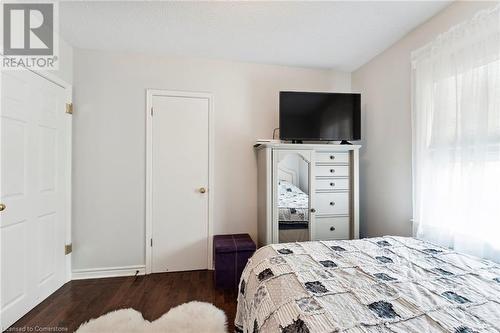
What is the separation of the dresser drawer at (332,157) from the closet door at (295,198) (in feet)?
0.37

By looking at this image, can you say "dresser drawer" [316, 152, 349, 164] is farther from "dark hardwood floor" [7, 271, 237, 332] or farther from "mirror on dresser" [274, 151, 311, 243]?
"dark hardwood floor" [7, 271, 237, 332]


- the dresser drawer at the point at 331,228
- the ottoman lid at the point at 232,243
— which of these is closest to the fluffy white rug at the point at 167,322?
the ottoman lid at the point at 232,243

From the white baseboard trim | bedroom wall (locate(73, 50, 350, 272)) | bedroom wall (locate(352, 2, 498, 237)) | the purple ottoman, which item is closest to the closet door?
the purple ottoman

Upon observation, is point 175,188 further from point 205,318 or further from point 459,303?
point 459,303

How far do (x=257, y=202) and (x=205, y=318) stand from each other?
1313 millimetres

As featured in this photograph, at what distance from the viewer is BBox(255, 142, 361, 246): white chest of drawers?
2342mm

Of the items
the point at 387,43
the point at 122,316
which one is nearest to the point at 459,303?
the point at 122,316

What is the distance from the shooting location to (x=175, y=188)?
261 centimetres

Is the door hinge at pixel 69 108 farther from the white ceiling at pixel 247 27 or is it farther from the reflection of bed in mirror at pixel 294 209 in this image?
the reflection of bed in mirror at pixel 294 209

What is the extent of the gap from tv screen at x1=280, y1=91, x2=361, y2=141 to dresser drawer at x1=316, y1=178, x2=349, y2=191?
45 centimetres

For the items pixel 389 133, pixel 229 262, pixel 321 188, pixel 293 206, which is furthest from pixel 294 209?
pixel 389 133

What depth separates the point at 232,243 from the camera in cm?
239

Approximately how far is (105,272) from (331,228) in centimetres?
245

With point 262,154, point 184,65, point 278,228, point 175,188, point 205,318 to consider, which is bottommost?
point 205,318
